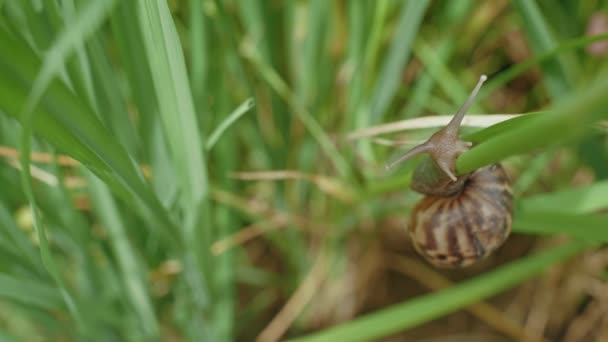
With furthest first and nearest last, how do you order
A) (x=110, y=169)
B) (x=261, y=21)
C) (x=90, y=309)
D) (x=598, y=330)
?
1. (x=598, y=330)
2. (x=261, y=21)
3. (x=90, y=309)
4. (x=110, y=169)

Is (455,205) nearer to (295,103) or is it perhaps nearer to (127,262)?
(295,103)

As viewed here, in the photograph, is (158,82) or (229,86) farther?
(229,86)

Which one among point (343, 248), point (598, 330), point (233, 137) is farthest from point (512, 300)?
point (233, 137)

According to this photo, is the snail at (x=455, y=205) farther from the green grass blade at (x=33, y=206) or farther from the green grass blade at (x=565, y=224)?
the green grass blade at (x=33, y=206)

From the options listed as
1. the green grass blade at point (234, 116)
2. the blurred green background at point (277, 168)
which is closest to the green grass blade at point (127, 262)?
the blurred green background at point (277, 168)

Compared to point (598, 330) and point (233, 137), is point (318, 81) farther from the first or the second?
point (598, 330)

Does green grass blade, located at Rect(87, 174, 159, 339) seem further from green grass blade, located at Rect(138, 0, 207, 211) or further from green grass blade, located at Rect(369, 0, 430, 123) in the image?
green grass blade, located at Rect(369, 0, 430, 123)

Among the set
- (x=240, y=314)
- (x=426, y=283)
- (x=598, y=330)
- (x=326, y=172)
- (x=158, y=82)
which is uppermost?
(x=158, y=82)
